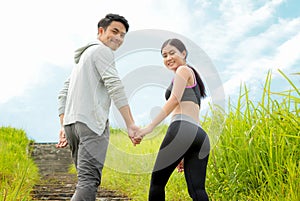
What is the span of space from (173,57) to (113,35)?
51cm

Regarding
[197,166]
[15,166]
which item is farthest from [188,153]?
[15,166]

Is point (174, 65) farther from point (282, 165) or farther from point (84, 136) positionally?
point (282, 165)

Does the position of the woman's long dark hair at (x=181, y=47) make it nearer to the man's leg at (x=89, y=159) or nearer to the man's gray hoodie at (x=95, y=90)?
the man's gray hoodie at (x=95, y=90)

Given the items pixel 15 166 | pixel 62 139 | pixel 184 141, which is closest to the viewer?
pixel 184 141

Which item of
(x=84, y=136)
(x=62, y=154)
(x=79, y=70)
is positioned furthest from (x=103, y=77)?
(x=62, y=154)

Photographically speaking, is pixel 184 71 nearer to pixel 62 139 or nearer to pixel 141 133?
pixel 141 133

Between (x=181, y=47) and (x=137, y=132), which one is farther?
(x=137, y=132)

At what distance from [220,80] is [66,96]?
1200mm

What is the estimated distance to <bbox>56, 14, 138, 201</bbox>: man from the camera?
280 centimetres

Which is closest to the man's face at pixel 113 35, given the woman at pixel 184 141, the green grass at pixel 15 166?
the woman at pixel 184 141

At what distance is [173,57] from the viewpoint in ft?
9.55

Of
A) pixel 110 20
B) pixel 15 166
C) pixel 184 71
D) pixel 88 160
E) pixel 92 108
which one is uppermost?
pixel 110 20

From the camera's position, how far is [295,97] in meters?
3.68

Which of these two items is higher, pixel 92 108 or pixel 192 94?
pixel 192 94
